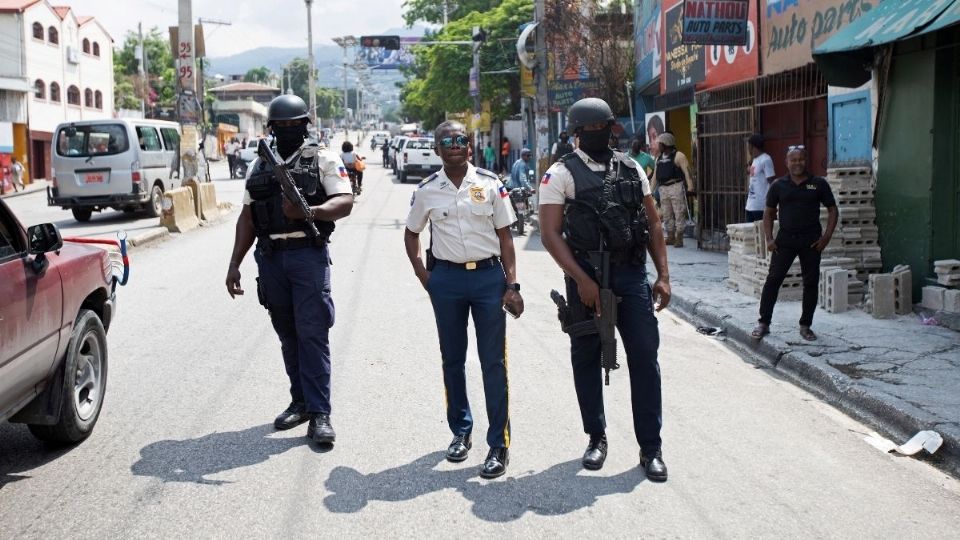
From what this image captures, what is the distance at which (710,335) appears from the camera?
30.6 feet

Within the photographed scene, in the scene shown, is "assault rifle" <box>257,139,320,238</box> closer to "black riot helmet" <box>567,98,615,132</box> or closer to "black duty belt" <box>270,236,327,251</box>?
"black duty belt" <box>270,236,327,251</box>

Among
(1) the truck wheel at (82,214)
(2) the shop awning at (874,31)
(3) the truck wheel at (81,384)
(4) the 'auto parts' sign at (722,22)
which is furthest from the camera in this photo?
(1) the truck wheel at (82,214)

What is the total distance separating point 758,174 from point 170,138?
14.2 metres

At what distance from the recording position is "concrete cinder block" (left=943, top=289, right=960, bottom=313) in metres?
8.69

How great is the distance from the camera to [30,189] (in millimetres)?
38406

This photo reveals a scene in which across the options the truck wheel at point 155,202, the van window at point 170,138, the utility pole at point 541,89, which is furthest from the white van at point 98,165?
the utility pole at point 541,89

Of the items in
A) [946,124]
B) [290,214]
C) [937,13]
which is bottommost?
[290,214]

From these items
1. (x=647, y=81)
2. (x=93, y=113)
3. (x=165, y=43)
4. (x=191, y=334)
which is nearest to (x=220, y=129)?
(x=165, y=43)

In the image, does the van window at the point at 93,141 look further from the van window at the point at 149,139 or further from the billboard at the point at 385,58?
the billboard at the point at 385,58

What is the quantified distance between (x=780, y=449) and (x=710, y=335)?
3.84 meters

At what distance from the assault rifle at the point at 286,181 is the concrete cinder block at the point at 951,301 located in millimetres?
6118

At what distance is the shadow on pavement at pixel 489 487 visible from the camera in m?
4.46

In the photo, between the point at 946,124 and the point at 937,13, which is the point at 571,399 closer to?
the point at 937,13

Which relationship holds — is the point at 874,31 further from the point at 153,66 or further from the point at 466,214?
the point at 153,66
